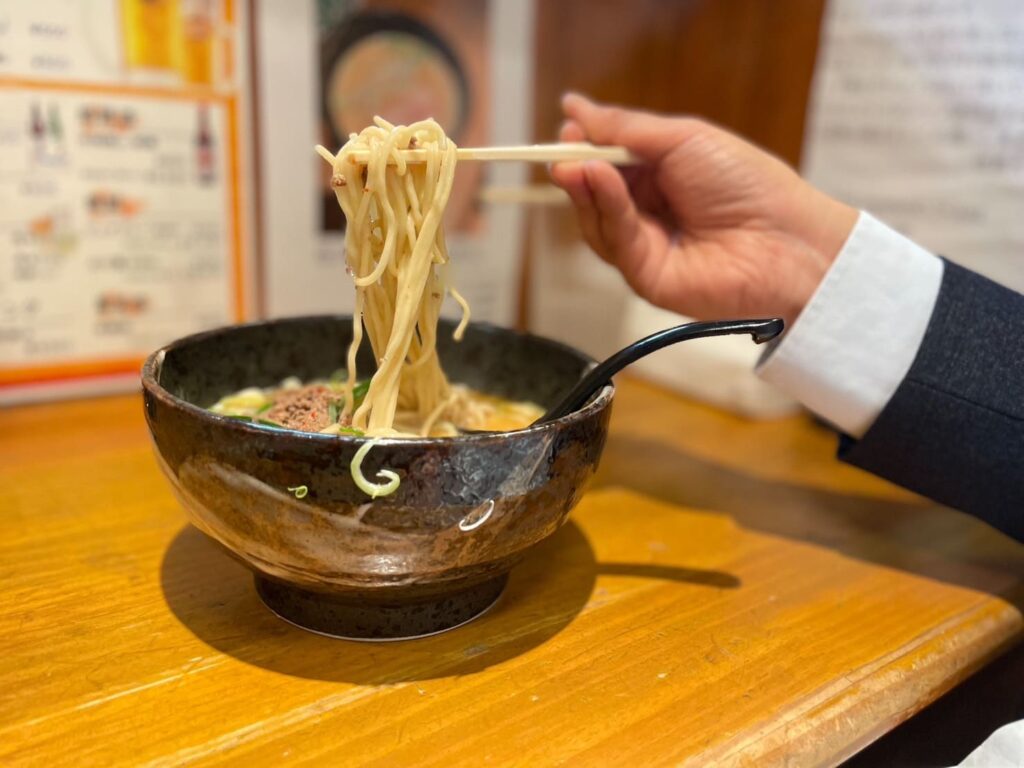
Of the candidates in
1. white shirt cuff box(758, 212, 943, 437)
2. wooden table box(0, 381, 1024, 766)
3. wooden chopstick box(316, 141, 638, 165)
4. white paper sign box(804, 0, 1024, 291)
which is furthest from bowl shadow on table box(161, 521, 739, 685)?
white paper sign box(804, 0, 1024, 291)

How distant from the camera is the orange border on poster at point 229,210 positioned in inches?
43.9

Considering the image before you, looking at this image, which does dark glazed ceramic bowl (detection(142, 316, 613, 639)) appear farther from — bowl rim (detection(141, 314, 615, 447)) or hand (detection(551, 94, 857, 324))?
hand (detection(551, 94, 857, 324))

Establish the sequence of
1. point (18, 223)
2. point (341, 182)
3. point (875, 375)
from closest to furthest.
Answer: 1. point (341, 182)
2. point (875, 375)
3. point (18, 223)

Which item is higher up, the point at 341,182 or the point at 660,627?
the point at 341,182

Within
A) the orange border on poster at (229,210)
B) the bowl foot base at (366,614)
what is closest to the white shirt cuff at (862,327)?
the bowl foot base at (366,614)

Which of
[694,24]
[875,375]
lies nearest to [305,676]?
[875,375]

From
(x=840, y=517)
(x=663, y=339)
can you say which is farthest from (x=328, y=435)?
(x=840, y=517)

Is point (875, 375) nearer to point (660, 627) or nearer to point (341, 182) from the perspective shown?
point (660, 627)

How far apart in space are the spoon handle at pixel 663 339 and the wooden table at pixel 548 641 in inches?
7.9

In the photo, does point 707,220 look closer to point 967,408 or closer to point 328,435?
point 967,408

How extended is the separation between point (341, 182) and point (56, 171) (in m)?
0.67

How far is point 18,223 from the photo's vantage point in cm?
112

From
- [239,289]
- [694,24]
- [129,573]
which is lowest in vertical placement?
[129,573]

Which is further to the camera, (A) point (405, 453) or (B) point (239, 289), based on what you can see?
(B) point (239, 289)
